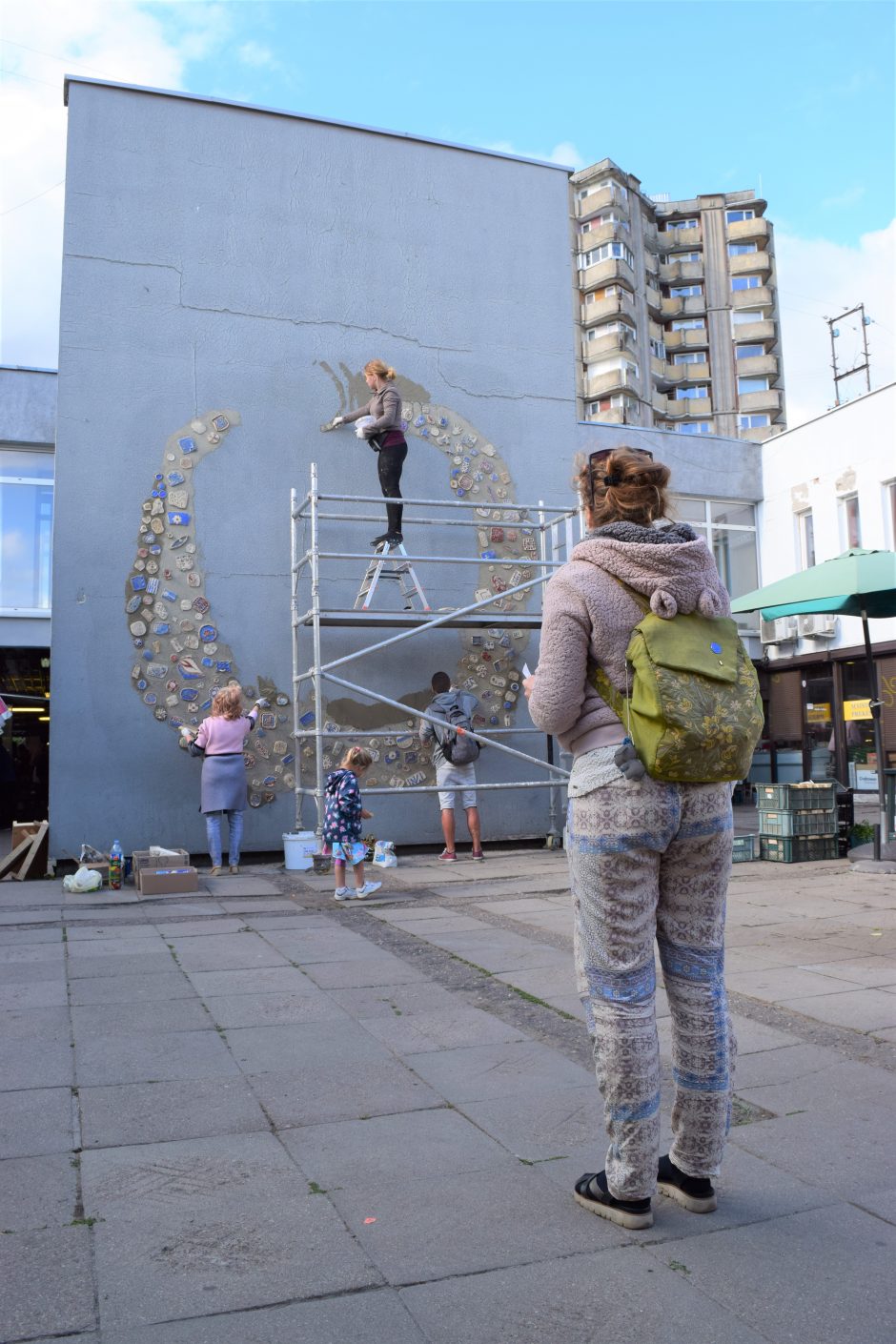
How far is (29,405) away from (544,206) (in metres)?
6.21

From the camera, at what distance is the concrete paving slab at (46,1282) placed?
80.7 inches

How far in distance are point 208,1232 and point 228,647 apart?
26.7 ft

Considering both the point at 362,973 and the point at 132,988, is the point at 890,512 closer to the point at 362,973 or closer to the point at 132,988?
the point at 362,973

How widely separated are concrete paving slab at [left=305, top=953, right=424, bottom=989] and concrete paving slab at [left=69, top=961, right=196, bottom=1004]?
63 cm

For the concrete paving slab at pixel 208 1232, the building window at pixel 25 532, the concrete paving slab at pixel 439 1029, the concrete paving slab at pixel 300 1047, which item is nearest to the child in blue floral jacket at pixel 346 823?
the concrete paving slab at pixel 439 1029

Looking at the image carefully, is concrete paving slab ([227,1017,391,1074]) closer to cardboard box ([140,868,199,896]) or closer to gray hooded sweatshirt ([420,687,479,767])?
cardboard box ([140,868,199,896])

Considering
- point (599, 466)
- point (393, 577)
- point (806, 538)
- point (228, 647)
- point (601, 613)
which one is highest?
Answer: point (806, 538)

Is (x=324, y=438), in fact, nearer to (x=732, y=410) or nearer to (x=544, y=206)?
(x=544, y=206)

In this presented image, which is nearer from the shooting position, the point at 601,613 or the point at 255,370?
the point at 601,613

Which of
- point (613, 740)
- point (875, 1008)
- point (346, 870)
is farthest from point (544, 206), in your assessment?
point (613, 740)

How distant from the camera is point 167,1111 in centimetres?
328

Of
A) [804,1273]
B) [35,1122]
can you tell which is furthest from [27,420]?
[804,1273]

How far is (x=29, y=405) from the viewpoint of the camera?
12.1 m

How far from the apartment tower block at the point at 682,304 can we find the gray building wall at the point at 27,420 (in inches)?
1939
